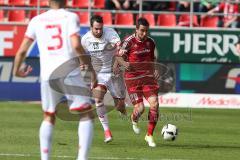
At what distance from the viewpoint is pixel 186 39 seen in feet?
86.1

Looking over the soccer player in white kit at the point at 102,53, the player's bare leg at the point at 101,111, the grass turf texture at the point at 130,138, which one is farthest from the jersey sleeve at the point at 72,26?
the soccer player in white kit at the point at 102,53

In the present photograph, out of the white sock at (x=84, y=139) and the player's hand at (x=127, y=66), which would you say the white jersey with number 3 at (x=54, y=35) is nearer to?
the white sock at (x=84, y=139)

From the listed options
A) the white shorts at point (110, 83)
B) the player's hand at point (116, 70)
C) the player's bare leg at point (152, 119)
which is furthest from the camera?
the player's hand at point (116, 70)

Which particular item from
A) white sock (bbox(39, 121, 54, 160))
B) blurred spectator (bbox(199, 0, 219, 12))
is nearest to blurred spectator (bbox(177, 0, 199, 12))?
blurred spectator (bbox(199, 0, 219, 12))

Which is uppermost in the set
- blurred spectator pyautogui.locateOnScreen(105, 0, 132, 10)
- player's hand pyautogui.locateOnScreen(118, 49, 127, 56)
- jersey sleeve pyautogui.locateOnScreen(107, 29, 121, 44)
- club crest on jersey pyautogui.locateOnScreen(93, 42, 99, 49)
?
jersey sleeve pyautogui.locateOnScreen(107, 29, 121, 44)

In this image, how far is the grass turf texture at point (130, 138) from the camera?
13.6 m

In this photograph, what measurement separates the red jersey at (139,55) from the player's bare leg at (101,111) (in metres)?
0.80

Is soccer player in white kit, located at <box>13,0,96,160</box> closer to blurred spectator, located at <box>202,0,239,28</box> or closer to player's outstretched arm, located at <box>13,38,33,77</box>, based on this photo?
player's outstretched arm, located at <box>13,38,33,77</box>

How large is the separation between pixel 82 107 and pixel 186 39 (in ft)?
52.0

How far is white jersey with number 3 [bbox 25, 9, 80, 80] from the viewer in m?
10.5

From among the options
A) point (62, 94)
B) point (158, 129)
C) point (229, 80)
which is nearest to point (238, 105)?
point (229, 80)

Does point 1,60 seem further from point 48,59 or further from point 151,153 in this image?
point 48,59

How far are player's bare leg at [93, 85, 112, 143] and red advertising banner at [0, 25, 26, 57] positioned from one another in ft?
34.0

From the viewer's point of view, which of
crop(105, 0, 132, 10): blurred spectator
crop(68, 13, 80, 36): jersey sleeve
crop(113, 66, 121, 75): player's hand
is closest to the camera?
crop(68, 13, 80, 36): jersey sleeve
